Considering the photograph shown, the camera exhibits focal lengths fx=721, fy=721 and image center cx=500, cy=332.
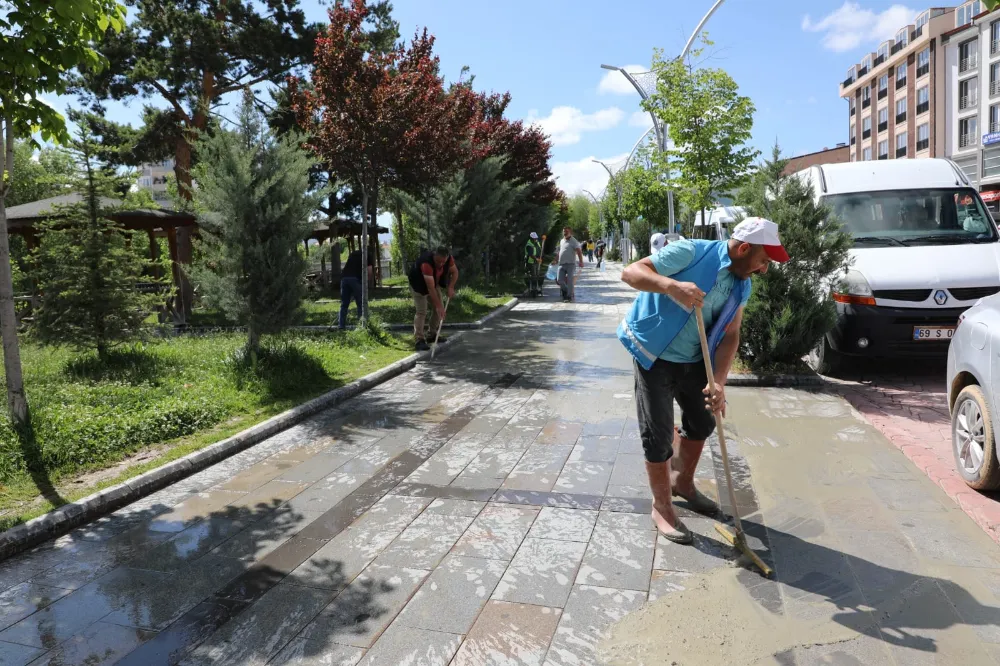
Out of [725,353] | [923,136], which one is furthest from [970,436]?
[923,136]

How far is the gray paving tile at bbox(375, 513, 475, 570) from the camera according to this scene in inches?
154

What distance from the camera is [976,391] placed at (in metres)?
4.63

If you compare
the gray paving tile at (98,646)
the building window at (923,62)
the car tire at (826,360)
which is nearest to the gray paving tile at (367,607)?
the gray paving tile at (98,646)

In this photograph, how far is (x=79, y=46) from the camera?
5297 millimetres

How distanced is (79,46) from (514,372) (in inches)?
231

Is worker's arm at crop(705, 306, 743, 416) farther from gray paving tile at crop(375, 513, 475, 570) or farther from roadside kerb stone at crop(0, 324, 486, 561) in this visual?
roadside kerb stone at crop(0, 324, 486, 561)

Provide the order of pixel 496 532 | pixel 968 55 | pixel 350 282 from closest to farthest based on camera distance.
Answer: pixel 496 532, pixel 350 282, pixel 968 55

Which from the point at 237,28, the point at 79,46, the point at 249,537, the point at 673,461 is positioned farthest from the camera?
the point at 237,28

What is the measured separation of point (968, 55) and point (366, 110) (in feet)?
166

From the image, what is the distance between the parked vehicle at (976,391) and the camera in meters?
4.38

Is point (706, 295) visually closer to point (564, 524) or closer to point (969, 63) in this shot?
point (564, 524)

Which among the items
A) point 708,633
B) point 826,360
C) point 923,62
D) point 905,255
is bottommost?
point 708,633

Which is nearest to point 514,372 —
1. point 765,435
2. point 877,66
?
point 765,435

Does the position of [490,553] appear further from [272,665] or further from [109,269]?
[109,269]
